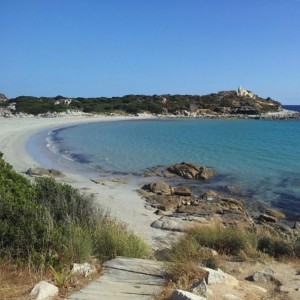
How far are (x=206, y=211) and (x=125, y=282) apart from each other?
9.28 metres

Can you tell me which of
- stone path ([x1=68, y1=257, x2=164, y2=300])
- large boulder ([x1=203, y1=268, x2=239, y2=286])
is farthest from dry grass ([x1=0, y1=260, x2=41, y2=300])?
large boulder ([x1=203, y1=268, x2=239, y2=286])

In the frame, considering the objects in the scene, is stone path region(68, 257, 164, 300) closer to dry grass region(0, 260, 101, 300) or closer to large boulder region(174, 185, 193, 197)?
dry grass region(0, 260, 101, 300)

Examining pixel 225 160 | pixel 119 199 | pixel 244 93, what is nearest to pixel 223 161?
pixel 225 160

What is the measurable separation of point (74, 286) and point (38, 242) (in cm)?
116

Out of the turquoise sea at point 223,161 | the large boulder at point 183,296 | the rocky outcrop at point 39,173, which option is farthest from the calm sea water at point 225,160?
the large boulder at point 183,296

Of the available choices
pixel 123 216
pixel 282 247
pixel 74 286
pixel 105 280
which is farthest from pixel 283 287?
pixel 123 216

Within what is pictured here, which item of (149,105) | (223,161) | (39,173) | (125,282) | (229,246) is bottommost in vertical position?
(223,161)

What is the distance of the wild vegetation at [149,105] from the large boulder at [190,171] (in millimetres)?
61483

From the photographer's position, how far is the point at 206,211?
14555mm

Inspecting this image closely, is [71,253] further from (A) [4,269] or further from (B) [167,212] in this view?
(B) [167,212]

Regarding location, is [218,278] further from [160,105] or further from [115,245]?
[160,105]

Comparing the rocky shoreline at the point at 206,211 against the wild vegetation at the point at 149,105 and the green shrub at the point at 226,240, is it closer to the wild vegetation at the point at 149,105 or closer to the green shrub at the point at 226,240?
the green shrub at the point at 226,240

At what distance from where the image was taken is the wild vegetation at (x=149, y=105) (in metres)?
88.3

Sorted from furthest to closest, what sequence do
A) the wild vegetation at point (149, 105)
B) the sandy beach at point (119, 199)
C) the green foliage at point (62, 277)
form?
the wild vegetation at point (149, 105)
the sandy beach at point (119, 199)
the green foliage at point (62, 277)
